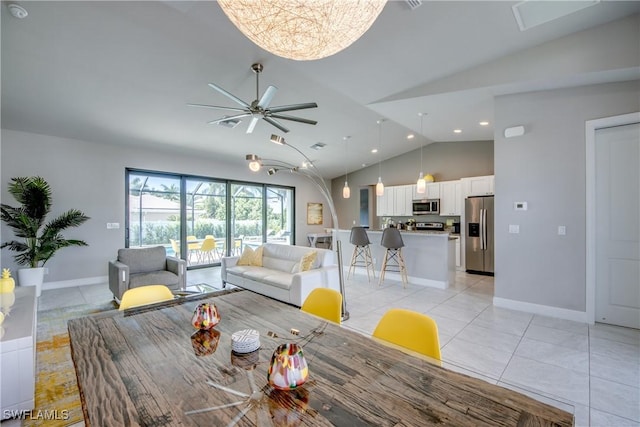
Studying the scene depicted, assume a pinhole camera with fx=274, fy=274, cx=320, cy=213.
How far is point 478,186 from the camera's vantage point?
21.1ft

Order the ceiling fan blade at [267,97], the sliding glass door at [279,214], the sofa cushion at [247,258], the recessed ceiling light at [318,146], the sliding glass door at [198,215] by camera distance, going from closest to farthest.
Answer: the ceiling fan blade at [267,97] → the sofa cushion at [247,258] → the sliding glass door at [198,215] → the recessed ceiling light at [318,146] → the sliding glass door at [279,214]

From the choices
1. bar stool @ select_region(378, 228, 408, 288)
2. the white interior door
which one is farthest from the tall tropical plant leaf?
the white interior door

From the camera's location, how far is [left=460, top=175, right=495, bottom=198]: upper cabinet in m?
6.27

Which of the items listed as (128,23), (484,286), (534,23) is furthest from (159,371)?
(484,286)

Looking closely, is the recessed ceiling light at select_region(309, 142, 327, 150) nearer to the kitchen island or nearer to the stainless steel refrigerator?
the kitchen island

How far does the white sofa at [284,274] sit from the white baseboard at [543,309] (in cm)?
233

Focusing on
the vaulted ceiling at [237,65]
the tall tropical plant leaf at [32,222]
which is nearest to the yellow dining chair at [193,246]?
the tall tropical plant leaf at [32,222]

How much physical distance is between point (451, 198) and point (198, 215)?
6356mm

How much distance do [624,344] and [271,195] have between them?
7.43 meters

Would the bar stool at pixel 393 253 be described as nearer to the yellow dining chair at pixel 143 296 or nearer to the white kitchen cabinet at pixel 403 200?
the white kitchen cabinet at pixel 403 200

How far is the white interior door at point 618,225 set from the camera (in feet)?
10.1

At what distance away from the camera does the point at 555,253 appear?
351cm

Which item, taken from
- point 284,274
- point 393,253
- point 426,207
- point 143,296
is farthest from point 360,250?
point 143,296

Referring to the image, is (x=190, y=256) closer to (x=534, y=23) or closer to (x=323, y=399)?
(x=323, y=399)
